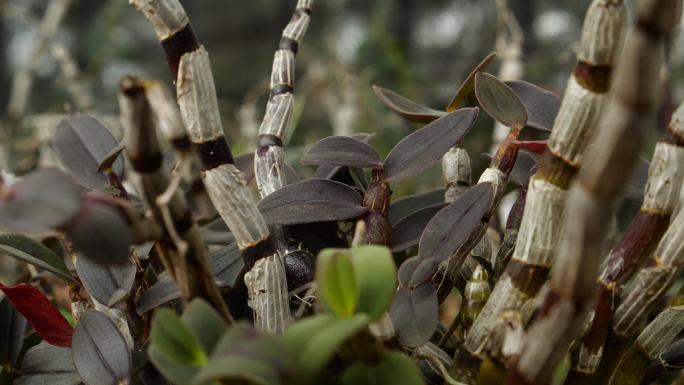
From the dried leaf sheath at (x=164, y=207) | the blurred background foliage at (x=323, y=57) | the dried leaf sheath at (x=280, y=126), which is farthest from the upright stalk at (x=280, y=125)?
the blurred background foliage at (x=323, y=57)

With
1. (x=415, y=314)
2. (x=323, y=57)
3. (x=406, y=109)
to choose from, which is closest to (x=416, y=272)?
(x=415, y=314)

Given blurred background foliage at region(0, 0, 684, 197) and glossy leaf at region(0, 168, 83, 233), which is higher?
glossy leaf at region(0, 168, 83, 233)

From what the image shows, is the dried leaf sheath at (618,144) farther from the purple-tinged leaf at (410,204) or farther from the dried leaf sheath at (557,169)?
the purple-tinged leaf at (410,204)

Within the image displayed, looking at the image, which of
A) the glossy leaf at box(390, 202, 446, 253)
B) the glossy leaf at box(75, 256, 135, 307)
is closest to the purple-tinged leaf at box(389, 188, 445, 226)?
the glossy leaf at box(390, 202, 446, 253)

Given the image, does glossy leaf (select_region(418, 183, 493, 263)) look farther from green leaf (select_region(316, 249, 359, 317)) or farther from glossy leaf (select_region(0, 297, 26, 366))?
glossy leaf (select_region(0, 297, 26, 366))

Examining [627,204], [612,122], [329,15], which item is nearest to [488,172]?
[612,122]

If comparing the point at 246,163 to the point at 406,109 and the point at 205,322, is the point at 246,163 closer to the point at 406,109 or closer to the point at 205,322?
the point at 406,109

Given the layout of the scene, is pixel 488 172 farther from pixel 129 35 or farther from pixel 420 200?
pixel 129 35
